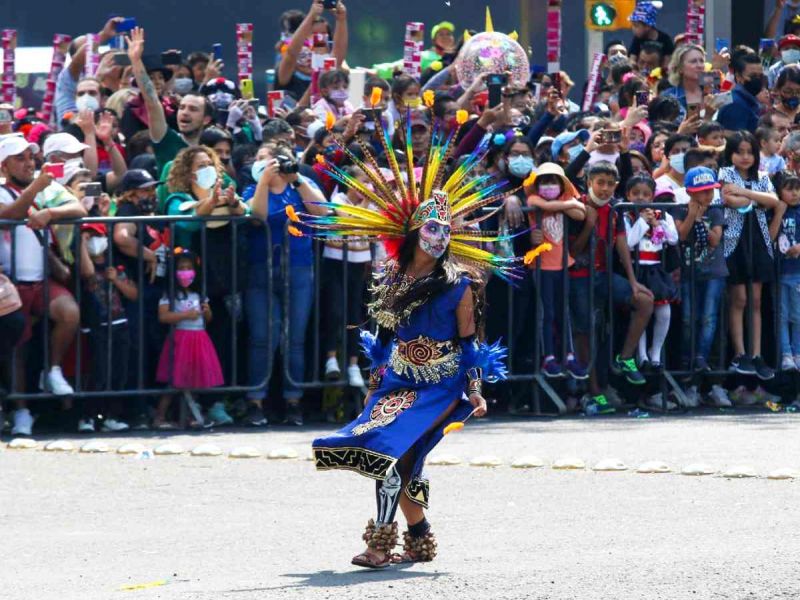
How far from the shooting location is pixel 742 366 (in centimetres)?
1429

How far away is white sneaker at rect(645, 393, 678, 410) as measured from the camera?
14105 mm

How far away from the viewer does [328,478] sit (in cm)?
1081

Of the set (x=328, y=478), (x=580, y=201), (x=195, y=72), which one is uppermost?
(x=195, y=72)

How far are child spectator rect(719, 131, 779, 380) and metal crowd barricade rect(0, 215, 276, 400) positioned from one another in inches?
143

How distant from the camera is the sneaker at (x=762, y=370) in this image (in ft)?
46.8

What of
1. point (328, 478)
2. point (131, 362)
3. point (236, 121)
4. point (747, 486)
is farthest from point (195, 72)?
point (747, 486)

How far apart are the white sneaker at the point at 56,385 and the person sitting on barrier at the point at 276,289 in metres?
1.35

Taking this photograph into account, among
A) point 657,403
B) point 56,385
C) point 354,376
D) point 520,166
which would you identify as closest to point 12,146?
point 56,385

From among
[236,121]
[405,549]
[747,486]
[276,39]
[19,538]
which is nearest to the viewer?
[405,549]

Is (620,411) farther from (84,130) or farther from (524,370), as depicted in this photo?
(84,130)

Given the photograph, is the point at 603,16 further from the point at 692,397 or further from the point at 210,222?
the point at 210,222

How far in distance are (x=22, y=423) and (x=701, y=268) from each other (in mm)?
5188

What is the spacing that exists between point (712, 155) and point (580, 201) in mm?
1167

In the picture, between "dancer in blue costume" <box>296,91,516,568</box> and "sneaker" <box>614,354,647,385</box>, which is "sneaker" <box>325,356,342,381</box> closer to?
"sneaker" <box>614,354,647,385</box>
